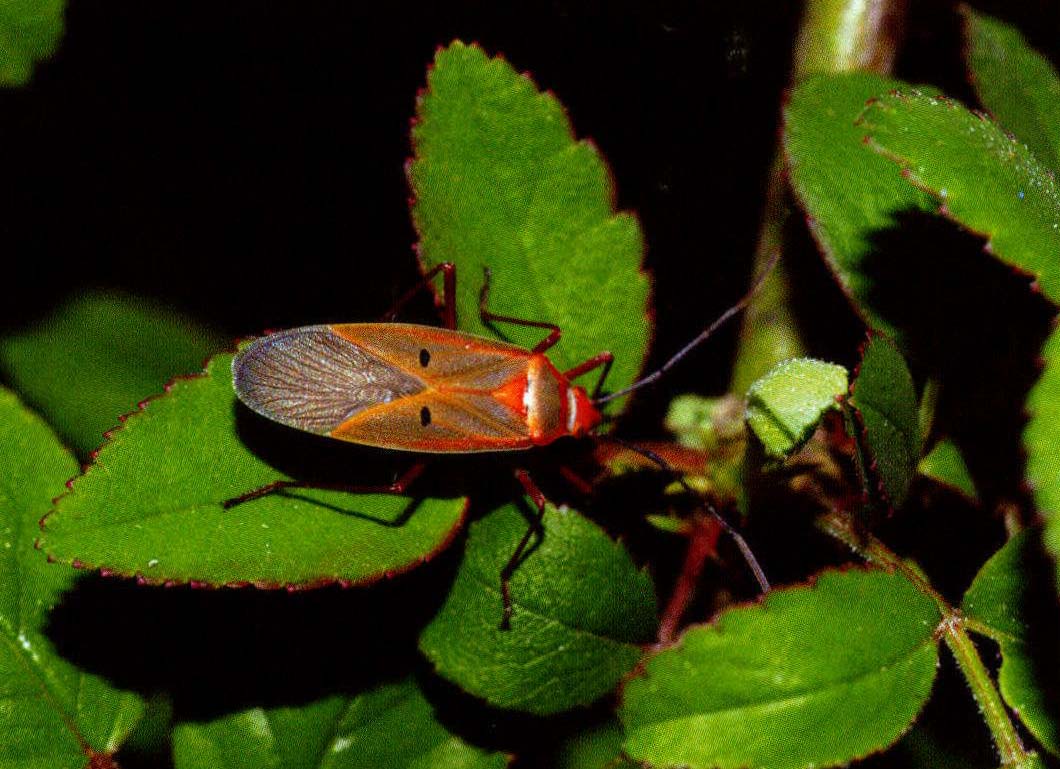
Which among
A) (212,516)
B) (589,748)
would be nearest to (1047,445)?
(212,516)

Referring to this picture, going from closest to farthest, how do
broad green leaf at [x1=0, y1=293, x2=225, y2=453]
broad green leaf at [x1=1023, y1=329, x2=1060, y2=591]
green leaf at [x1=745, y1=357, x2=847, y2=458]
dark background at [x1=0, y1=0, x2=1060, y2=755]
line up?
broad green leaf at [x1=1023, y1=329, x2=1060, y2=591] < green leaf at [x1=745, y1=357, x2=847, y2=458] < dark background at [x1=0, y1=0, x2=1060, y2=755] < broad green leaf at [x1=0, y1=293, x2=225, y2=453]

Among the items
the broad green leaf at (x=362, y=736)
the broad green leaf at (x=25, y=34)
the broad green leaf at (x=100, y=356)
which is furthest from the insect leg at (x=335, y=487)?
the broad green leaf at (x=100, y=356)

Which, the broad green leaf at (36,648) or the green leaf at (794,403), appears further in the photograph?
the broad green leaf at (36,648)

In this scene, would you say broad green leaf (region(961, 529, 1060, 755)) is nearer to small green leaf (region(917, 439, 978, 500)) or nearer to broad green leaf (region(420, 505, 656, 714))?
small green leaf (region(917, 439, 978, 500))

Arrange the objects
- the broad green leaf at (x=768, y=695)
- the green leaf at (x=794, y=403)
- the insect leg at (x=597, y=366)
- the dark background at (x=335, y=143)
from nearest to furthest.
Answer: the broad green leaf at (x=768, y=695), the green leaf at (x=794, y=403), the insect leg at (x=597, y=366), the dark background at (x=335, y=143)

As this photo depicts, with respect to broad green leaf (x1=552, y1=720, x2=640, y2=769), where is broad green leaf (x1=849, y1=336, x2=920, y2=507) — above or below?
above

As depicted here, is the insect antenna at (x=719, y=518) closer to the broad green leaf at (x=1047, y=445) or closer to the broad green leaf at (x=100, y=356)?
the broad green leaf at (x=1047, y=445)

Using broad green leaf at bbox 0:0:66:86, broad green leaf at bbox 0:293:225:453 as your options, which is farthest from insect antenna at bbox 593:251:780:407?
broad green leaf at bbox 0:0:66:86

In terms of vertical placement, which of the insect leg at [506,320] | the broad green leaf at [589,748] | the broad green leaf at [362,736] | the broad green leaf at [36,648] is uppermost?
the insect leg at [506,320]
